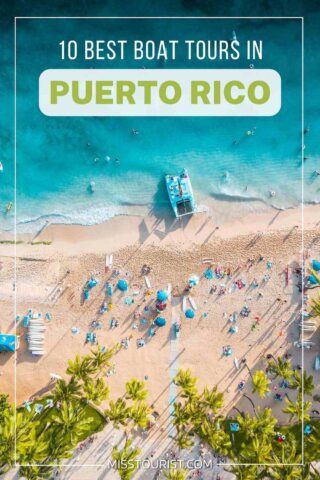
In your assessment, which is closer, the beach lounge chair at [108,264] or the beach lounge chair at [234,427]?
the beach lounge chair at [234,427]

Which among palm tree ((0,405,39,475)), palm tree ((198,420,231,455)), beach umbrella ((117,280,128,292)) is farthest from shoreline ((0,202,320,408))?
palm tree ((0,405,39,475))

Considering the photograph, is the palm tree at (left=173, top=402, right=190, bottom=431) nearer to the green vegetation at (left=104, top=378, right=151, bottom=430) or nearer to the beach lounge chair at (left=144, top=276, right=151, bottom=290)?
the green vegetation at (left=104, top=378, right=151, bottom=430)

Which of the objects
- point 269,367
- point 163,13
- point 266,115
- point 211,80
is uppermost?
point 163,13

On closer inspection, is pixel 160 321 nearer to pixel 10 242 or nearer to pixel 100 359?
pixel 100 359

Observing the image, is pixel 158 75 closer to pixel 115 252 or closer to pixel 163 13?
pixel 163 13

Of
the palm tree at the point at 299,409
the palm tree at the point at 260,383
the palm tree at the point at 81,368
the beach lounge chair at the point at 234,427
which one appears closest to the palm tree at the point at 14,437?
the palm tree at the point at 81,368

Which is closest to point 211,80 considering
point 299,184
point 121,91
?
point 121,91

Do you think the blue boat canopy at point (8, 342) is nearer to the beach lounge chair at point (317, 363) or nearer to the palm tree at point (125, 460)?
the palm tree at point (125, 460)
